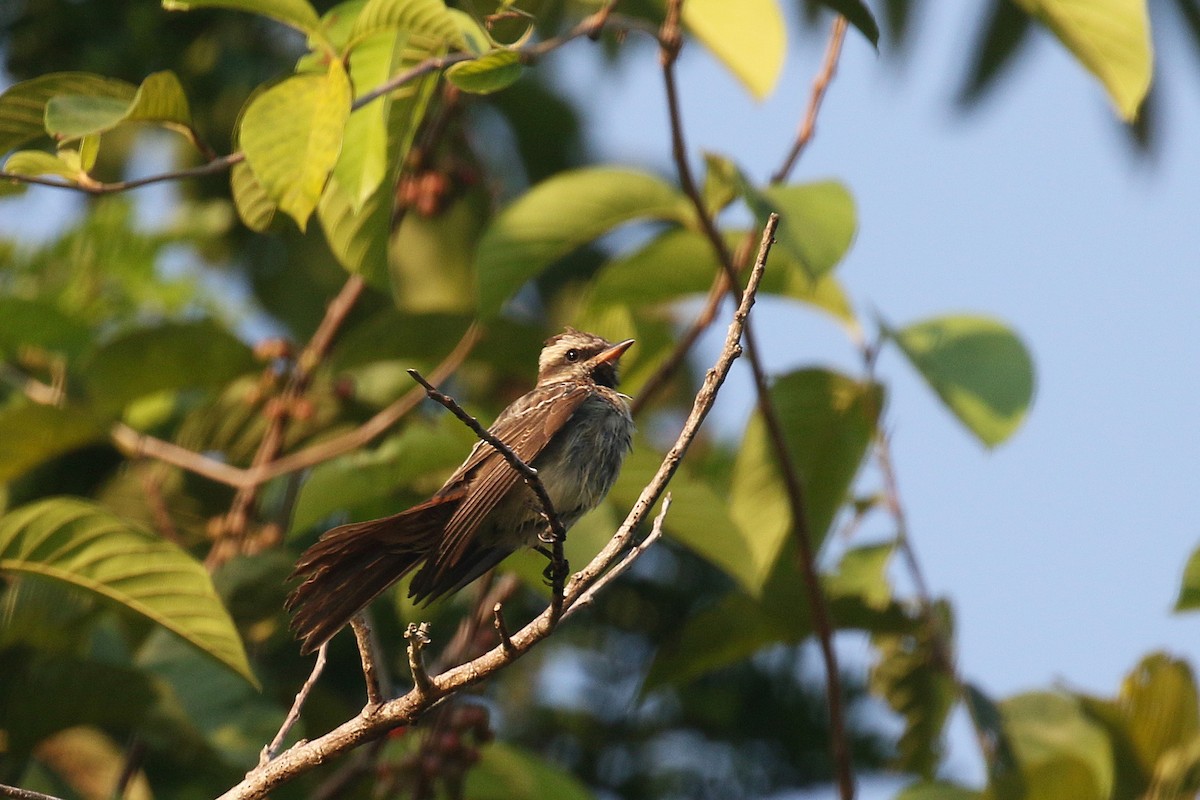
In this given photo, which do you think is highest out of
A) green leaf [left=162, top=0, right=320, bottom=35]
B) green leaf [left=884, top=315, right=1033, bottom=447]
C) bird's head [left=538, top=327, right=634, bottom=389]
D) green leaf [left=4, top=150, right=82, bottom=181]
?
green leaf [left=162, top=0, right=320, bottom=35]

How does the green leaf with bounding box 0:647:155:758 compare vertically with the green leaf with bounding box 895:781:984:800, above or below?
below

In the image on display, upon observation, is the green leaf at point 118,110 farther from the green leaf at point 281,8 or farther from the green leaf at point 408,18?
the green leaf at point 408,18

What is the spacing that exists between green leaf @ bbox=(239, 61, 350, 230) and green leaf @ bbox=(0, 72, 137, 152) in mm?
454

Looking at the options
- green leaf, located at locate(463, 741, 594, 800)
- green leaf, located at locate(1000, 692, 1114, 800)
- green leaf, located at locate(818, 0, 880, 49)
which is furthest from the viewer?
green leaf, located at locate(463, 741, 594, 800)

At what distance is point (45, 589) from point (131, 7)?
2689mm

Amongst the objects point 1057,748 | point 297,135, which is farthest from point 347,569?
point 1057,748

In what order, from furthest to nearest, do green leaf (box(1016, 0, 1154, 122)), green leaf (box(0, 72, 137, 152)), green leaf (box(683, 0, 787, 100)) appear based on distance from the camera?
green leaf (box(683, 0, 787, 100)), green leaf (box(1016, 0, 1154, 122)), green leaf (box(0, 72, 137, 152))

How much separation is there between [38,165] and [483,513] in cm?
130

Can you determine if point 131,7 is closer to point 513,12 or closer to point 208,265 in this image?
point 208,265

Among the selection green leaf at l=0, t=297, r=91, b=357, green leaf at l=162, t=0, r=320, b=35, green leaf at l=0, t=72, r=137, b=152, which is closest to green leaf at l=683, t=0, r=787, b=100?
green leaf at l=162, t=0, r=320, b=35

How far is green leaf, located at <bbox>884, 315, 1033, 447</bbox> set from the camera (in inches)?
159

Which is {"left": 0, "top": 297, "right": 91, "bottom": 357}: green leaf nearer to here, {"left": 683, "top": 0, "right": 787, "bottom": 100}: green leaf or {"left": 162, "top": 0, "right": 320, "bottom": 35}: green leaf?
{"left": 162, "top": 0, "right": 320, "bottom": 35}: green leaf

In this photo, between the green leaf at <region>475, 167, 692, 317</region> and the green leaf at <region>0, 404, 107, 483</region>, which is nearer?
the green leaf at <region>475, 167, 692, 317</region>

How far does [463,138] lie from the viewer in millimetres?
6230
